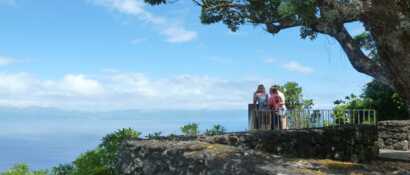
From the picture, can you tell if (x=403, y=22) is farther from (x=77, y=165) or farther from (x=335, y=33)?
(x=77, y=165)

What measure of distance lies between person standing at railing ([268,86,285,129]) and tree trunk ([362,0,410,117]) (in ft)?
31.4

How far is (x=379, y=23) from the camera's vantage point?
9.44 m

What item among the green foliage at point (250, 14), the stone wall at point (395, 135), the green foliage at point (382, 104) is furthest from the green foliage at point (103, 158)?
the green foliage at point (382, 104)

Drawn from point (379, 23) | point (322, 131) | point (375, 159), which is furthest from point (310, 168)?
point (375, 159)

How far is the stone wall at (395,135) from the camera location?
20984 millimetres

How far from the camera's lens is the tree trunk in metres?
9.36

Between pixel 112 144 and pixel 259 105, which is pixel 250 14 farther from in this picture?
pixel 259 105

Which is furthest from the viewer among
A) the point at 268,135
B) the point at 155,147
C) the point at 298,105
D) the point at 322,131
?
the point at 298,105

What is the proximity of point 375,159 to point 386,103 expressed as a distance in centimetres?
1330

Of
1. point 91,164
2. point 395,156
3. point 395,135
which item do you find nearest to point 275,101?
point 395,156

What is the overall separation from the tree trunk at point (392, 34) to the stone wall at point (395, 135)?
11666 mm

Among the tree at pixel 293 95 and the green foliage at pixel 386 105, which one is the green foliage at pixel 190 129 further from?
the green foliage at pixel 386 105

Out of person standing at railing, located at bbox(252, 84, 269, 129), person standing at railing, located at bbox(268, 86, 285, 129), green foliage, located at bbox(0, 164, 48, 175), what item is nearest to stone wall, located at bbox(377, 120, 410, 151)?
person standing at railing, located at bbox(268, 86, 285, 129)

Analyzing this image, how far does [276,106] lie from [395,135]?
168 inches
